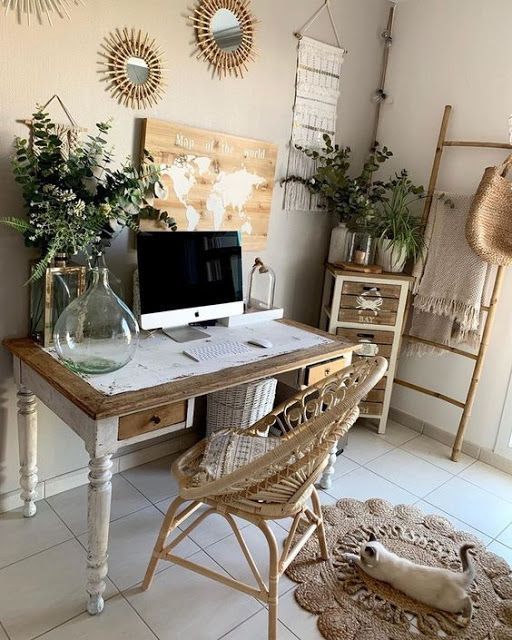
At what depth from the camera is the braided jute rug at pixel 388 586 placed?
1.69m

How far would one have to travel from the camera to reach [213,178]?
234 centimetres

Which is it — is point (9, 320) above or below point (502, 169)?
below

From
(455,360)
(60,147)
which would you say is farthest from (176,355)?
(455,360)

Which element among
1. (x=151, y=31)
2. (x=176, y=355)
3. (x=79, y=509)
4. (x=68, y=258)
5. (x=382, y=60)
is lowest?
(x=79, y=509)

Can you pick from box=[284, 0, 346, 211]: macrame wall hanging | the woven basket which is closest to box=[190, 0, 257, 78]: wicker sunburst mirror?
box=[284, 0, 346, 211]: macrame wall hanging

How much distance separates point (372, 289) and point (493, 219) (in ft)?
2.19

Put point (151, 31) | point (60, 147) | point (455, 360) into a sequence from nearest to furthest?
point (60, 147) → point (151, 31) → point (455, 360)

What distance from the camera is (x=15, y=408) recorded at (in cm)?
202

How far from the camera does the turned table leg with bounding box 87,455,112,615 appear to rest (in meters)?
1.53

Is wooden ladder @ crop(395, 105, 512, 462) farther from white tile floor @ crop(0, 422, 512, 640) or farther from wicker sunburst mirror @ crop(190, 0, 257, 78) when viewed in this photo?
wicker sunburst mirror @ crop(190, 0, 257, 78)

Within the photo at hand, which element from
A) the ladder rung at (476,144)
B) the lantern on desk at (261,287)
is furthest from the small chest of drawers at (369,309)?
the ladder rung at (476,144)

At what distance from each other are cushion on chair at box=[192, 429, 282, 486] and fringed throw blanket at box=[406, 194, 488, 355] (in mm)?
1416

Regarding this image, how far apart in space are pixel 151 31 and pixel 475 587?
240cm

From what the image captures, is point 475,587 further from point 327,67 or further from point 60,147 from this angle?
point 327,67
